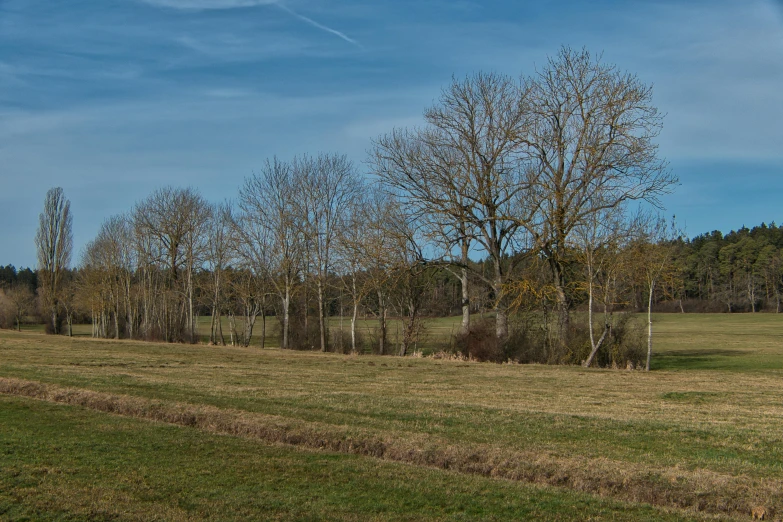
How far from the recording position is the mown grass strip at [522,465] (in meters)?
7.49

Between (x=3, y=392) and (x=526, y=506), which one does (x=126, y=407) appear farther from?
(x=526, y=506)

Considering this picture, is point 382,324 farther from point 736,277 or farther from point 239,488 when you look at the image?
point 736,277

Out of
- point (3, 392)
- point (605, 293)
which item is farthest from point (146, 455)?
point (605, 293)

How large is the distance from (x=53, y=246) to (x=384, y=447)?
6923 centimetres

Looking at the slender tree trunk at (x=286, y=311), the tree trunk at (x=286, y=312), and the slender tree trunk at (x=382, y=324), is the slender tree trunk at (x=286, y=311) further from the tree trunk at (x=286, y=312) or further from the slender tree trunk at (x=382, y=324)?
the slender tree trunk at (x=382, y=324)

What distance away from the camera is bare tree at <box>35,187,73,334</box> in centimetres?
6731

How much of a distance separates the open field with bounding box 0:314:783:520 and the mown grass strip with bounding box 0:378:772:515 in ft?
0.09

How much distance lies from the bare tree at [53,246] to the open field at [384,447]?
53472 mm

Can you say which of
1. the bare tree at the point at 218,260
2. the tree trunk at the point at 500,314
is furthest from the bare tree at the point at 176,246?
the tree trunk at the point at 500,314

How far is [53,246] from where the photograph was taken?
68.7 m

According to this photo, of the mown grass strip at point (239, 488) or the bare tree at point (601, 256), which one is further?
the bare tree at point (601, 256)

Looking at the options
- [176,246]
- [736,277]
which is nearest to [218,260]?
[176,246]

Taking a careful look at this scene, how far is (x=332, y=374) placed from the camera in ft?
72.2

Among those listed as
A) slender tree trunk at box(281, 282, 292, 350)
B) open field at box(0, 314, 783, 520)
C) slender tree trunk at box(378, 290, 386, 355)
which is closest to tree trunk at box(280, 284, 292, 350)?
slender tree trunk at box(281, 282, 292, 350)
